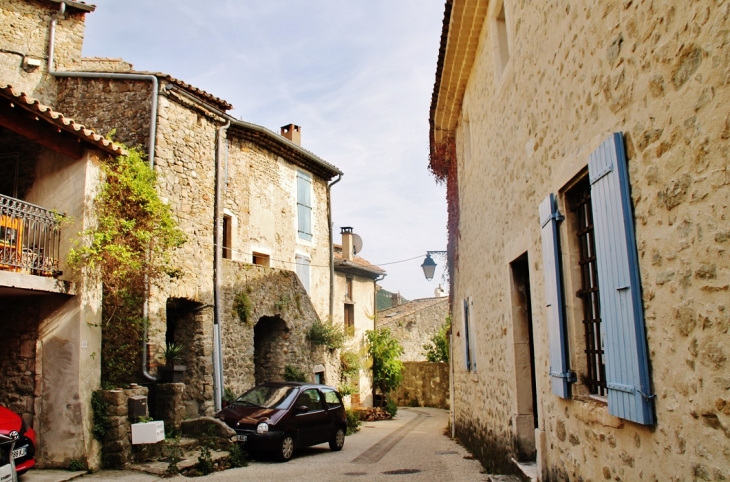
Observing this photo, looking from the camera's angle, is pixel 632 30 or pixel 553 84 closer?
pixel 632 30

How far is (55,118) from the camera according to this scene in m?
8.20

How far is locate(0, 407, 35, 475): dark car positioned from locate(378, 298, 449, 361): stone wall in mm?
23772

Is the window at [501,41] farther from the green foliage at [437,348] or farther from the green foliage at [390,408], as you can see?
the green foliage at [437,348]

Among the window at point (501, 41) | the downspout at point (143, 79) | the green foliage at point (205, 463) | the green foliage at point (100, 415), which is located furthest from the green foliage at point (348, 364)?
the window at point (501, 41)

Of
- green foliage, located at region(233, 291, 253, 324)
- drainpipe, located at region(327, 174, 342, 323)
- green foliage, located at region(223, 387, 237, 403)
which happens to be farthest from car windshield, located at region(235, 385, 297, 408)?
drainpipe, located at region(327, 174, 342, 323)

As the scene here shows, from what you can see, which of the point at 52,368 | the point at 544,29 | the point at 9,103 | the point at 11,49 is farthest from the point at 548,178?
the point at 11,49

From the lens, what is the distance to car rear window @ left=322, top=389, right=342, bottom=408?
12.5 m

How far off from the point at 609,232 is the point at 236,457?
312 inches

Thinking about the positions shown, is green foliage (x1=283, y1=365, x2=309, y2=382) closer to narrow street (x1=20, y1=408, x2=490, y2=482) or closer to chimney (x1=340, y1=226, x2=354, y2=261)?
narrow street (x1=20, y1=408, x2=490, y2=482)

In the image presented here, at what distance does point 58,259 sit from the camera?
8.82 meters

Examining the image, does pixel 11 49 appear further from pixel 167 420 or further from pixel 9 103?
pixel 167 420

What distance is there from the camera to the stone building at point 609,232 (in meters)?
2.73

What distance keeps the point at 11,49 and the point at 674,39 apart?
13.6 meters

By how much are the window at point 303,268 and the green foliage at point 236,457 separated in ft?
30.7
